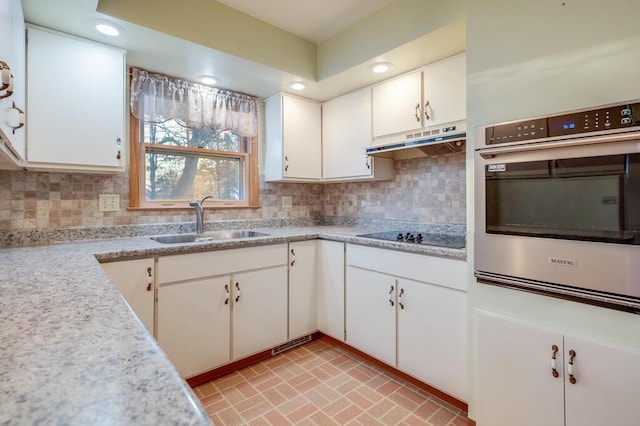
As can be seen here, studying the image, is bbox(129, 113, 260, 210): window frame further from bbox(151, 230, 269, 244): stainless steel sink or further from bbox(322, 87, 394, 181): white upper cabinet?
bbox(322, 87, 394, 181): white upper cabinet

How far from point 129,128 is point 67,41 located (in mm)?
605

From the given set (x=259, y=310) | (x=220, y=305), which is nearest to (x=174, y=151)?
(x=220, y=305)

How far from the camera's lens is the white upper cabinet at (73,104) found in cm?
166

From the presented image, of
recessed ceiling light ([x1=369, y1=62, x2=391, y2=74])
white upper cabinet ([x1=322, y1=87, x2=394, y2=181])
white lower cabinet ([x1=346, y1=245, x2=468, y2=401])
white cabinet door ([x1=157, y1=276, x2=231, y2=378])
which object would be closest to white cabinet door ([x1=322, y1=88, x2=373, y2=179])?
white upper cabinet ([x1=322, y1=87, x2=394, y2=181])

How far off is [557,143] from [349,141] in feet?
5.27

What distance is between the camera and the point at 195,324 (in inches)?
75.6

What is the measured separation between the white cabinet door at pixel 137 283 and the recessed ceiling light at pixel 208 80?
143cm

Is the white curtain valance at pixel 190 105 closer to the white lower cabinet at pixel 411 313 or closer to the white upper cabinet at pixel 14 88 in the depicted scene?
the white upper cabinet at pixel 14 88

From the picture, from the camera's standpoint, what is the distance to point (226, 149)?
9.00 feet

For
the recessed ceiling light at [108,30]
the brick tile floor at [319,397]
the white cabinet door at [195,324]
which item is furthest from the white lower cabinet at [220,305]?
the recessed ceiling light at [108,30]

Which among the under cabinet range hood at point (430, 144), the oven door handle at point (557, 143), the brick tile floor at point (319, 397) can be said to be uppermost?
the under cabinet range hood at point (430, 144)

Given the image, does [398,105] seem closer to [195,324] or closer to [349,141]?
[349,141]

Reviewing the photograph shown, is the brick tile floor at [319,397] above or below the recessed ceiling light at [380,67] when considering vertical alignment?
below

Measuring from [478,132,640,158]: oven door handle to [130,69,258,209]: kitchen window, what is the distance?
198 centimetres
